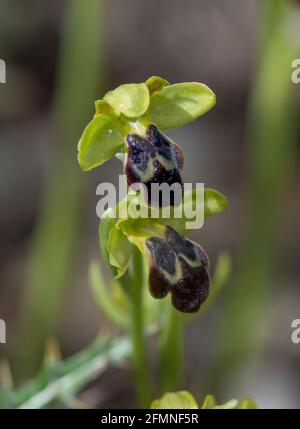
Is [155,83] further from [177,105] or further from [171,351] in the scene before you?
[171,351]

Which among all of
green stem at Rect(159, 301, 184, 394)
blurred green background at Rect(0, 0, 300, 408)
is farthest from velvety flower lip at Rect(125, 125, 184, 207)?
blurred green background at Rect(0, 0, 300, 408)

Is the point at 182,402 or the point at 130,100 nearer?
the point at 130,100

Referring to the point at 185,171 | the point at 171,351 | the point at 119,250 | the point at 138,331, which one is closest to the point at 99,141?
the point at 119,250

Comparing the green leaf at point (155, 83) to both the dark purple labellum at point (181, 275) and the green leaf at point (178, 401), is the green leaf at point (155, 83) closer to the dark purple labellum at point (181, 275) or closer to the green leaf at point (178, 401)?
the dark purple labellum at point (181, 275)

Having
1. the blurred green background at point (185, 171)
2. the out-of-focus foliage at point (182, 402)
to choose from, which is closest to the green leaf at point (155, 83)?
the out-of-focus foliage at point (182, 402)

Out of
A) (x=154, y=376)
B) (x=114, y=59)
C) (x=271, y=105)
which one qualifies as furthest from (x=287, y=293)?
(x=114, y=59)

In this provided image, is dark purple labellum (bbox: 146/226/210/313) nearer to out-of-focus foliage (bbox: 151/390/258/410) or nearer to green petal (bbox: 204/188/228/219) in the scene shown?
green petal (bbox: 204/188/228/219)
